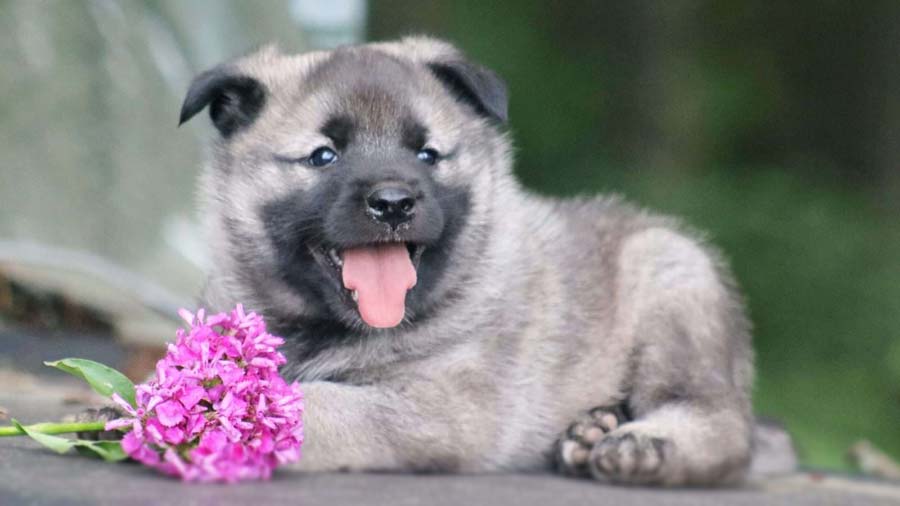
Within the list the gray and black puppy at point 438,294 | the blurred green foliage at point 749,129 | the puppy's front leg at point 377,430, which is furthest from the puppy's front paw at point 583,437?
the blurred green foliage at point 749,129

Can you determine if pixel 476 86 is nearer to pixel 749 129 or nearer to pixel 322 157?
pixel 322 157

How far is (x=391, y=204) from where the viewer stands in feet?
12.8

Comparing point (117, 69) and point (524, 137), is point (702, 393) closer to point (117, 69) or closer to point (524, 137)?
point (117, 69)

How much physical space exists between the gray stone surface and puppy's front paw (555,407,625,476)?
92 millimetres

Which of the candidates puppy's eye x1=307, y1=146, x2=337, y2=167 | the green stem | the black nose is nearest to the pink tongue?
the black nose

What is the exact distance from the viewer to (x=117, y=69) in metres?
8.17

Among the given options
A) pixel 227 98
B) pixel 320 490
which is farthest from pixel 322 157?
pixel 320 490

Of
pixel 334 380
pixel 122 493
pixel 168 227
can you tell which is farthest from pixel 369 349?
pixel 168 227

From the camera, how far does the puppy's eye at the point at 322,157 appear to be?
416 cm

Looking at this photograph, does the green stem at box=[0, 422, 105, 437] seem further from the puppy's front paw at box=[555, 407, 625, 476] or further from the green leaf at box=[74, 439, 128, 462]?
the puppy's front paw at box=[555, 407, 625, 476]

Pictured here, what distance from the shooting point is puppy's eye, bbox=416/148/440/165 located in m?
4.27

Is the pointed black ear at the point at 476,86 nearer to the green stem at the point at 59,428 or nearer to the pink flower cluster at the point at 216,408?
the pink flower cluster at the point at 216,408

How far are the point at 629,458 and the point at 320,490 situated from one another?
1125 mm

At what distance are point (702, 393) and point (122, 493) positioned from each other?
86.8 inches
